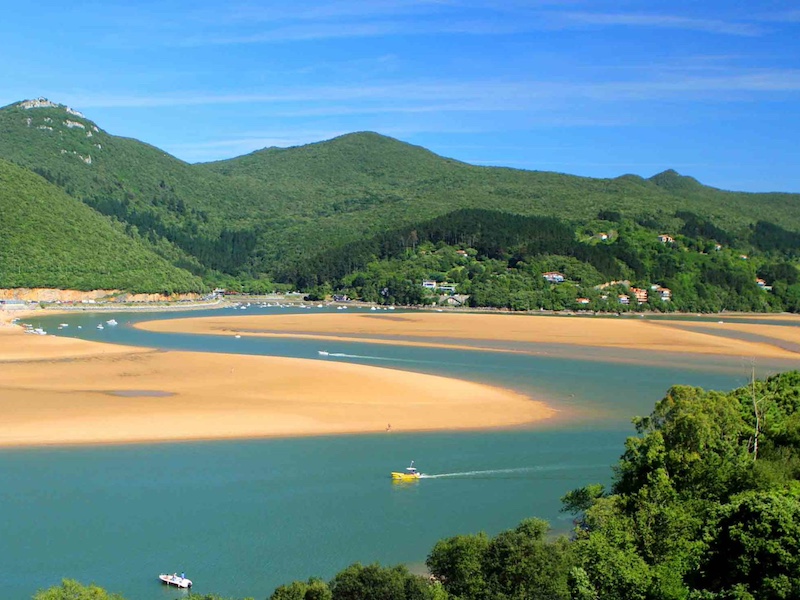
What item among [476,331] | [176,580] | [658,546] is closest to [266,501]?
[176,580]

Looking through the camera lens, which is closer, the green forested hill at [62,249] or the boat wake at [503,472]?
the boat wake at [503,472]

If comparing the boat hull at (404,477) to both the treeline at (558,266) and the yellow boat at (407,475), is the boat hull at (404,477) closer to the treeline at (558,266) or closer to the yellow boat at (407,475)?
the yellow boat at (407,475)

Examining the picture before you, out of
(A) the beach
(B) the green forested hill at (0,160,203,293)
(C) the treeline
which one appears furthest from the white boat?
(C) the treeline

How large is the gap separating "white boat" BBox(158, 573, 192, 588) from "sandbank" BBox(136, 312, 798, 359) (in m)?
48.0

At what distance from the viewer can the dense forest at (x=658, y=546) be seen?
1354cm

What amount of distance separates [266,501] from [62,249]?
106 meters

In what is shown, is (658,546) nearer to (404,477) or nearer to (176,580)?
(176,580)

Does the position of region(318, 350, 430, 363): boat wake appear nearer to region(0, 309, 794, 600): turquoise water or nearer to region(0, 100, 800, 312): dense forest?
region(0, 309, 794, 600): turquoise water

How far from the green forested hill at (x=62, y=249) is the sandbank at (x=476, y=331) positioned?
91.3 ft

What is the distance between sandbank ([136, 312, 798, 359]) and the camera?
228ft

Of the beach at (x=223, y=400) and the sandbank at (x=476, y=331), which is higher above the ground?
the sandbank at (x=476, y=331)

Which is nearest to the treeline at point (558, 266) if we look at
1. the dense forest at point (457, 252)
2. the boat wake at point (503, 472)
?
the dense forest at point (457, 252)

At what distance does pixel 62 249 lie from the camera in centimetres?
12200

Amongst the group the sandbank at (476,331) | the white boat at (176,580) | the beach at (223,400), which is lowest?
the white boat at (176,580)
